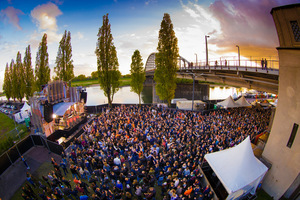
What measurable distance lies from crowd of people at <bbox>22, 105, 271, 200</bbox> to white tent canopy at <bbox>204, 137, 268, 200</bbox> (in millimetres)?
992

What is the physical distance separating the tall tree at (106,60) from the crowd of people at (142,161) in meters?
9.95

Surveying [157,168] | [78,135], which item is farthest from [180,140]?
[78,135]

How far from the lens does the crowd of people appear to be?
6832 millimetres

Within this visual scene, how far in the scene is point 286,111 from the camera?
26.1ft

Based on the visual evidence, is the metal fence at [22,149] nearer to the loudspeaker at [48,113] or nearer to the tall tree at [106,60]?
the loudspeaker at [48,113]

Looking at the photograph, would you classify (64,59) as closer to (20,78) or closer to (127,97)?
(20,78)

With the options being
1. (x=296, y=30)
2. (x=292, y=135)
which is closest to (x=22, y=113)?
(x=292, y=135)

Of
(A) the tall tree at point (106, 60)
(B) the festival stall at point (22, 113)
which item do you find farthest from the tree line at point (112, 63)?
(B) the festival stall at point (22, 113)

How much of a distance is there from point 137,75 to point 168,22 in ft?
36.5

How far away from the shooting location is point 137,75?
93.8 feet

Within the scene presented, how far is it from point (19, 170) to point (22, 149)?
2402 mm

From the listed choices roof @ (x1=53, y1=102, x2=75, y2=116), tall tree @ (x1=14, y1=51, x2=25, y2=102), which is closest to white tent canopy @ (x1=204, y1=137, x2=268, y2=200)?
roof @ (x1=53, y1=102, x2=75, y2=116)

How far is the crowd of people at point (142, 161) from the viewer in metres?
6.83

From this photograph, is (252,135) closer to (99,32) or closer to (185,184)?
(185,184)
